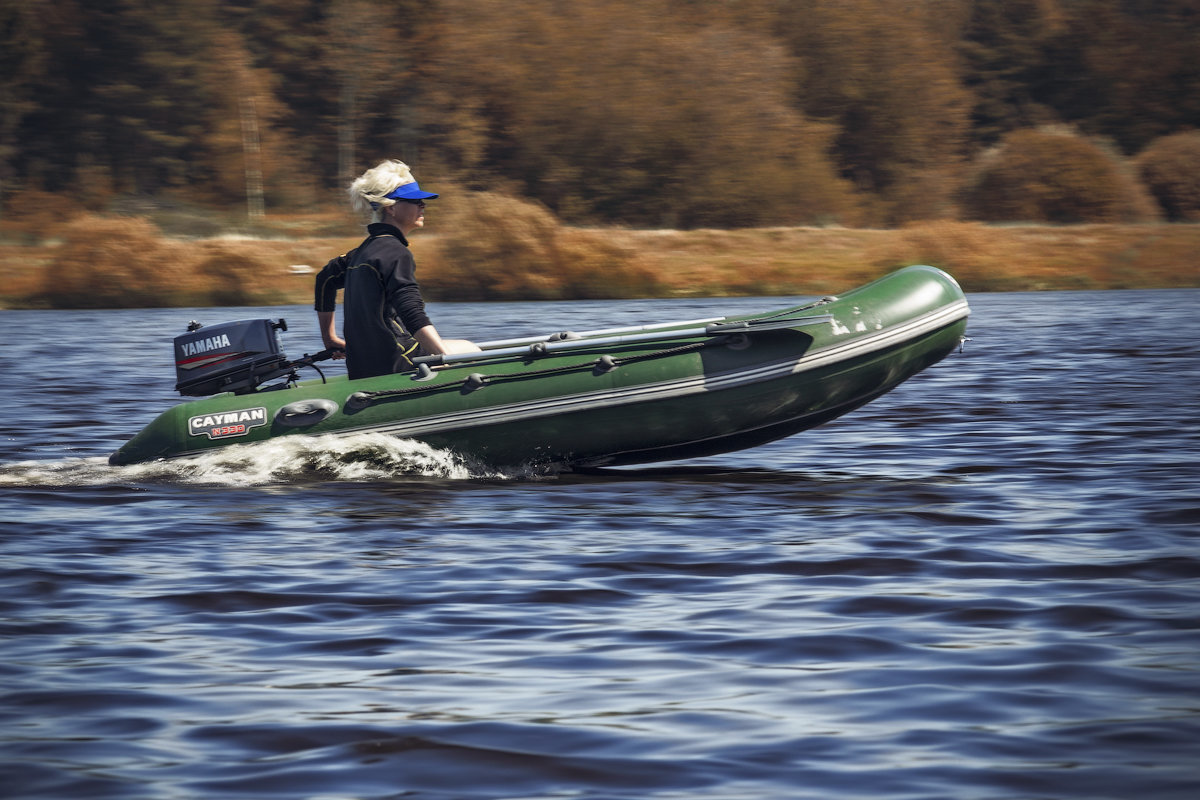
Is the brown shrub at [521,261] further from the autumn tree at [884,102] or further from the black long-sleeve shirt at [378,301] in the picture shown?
the black long-sleeve shirt at [378,301]

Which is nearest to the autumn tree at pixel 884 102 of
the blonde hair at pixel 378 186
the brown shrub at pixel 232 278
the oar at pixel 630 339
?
the brown shrub at pixel 232 278

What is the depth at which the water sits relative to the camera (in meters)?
3.77

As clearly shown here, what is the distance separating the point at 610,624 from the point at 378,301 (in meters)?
3.16

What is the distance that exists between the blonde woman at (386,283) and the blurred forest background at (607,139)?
20.4 meters

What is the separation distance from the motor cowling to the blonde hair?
939 millimetres

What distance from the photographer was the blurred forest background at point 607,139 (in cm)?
2908

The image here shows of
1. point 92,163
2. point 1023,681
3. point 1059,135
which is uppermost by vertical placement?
point 92,163

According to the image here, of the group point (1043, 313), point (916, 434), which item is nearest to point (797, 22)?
point (1043, 313)

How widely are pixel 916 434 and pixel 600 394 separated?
9.70 ft

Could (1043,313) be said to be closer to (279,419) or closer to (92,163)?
→ (279,419)

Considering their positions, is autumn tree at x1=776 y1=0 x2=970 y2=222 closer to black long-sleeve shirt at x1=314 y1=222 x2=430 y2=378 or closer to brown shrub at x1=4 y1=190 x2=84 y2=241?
brown shrub at x1=4 y1=190 x2=84 y2=241

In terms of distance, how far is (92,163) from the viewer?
156 feet

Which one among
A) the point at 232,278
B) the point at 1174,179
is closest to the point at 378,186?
the point at 232,278

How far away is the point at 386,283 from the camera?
25.2 ft
